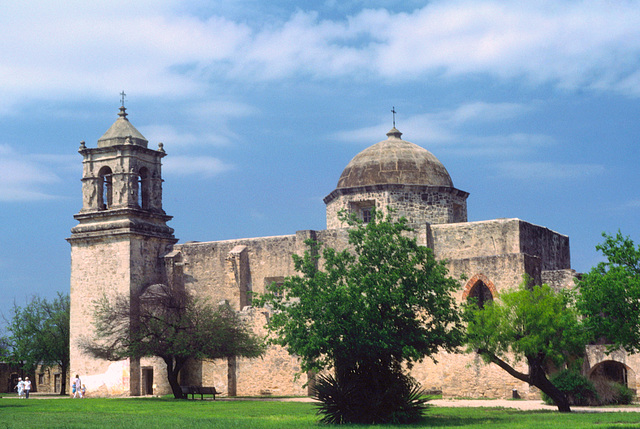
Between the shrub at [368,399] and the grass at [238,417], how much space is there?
0.44 metres

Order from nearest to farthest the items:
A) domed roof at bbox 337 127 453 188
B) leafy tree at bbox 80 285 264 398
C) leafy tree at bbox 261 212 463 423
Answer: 1. leafy tree at bbox 261 212 463 423
2. leafy tree at bbox 80 285 264 398
3. domed roof at bbox 337 127 453 188

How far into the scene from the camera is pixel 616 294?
18703 mm

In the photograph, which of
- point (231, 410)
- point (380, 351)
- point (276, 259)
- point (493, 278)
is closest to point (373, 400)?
point (380, 351)

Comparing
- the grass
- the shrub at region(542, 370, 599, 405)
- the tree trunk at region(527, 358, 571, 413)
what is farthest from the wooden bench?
the tree trunk at region(527, 358, 571, 413)

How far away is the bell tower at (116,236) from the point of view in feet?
107

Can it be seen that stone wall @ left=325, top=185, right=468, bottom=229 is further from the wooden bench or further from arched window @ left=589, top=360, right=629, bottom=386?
the wooden bench

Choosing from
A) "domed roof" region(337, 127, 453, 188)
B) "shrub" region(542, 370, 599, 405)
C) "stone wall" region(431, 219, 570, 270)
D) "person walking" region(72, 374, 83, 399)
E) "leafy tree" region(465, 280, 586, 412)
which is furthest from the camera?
"domed roof" region(337, 127, 453, 188)

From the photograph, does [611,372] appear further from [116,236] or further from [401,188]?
[116,236]

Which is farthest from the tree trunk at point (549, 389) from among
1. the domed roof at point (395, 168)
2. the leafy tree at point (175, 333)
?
the domed roof at point (395, 168)

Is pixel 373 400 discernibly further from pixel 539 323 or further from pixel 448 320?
pixel 539 323

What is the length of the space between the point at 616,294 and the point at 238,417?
8.82 m

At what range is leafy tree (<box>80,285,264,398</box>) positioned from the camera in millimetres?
27859

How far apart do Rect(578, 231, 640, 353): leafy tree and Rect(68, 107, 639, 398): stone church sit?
32.8 ft

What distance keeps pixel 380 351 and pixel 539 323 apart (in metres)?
5.91
